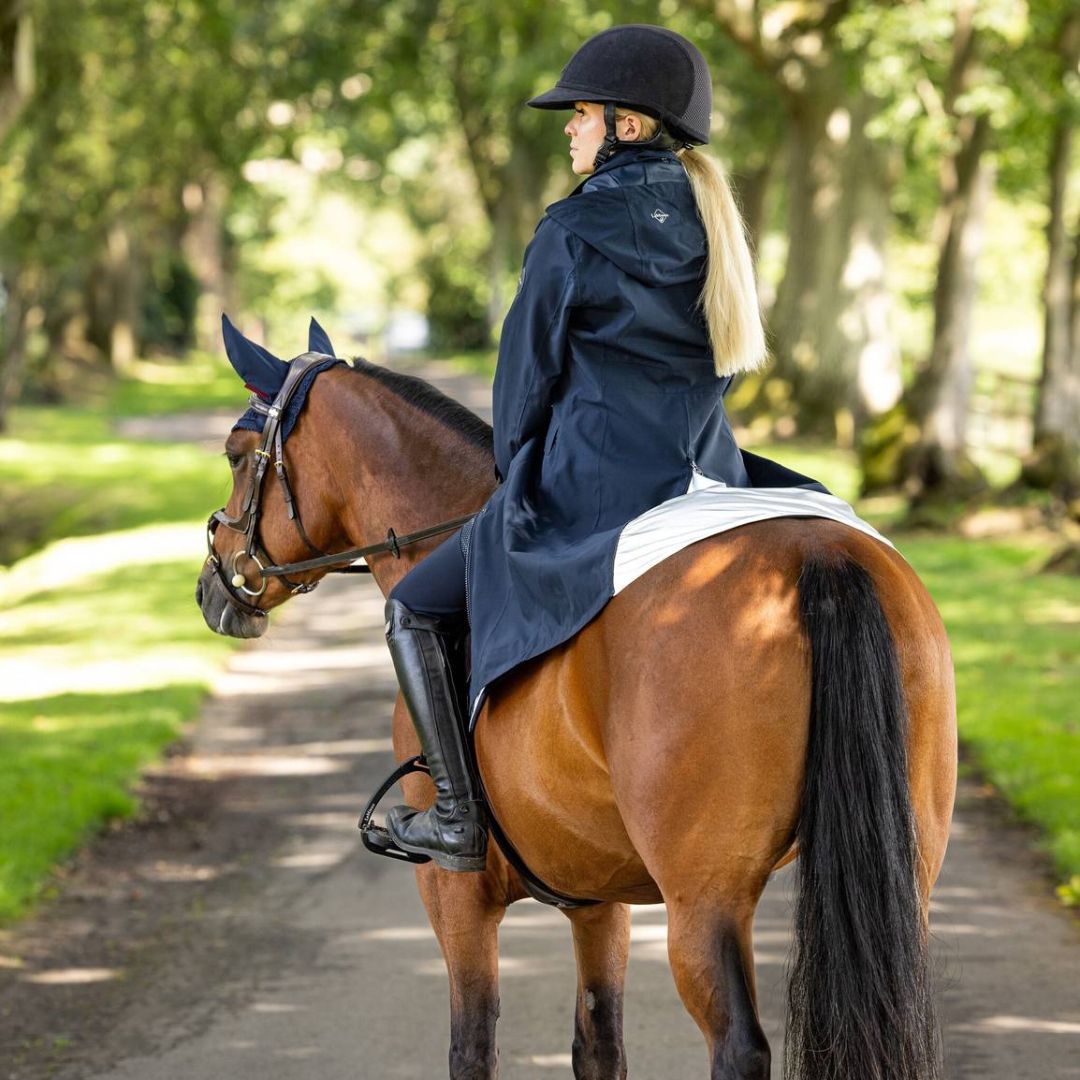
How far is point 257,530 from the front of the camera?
4.81 meters

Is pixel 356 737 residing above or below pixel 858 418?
above

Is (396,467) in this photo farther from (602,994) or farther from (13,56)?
(13,56)

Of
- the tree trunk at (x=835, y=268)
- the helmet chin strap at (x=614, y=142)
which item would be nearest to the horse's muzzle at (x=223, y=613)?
the helmet chin strap at (x=614, y=142)

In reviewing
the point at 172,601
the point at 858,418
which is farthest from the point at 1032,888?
the point at 858,418

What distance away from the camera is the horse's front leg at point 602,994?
4.37 metres

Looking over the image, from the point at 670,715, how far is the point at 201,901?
15.5 ft

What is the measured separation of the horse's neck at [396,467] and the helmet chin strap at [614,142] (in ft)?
3.28

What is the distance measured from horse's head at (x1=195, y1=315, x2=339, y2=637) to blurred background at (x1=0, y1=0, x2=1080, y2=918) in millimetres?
1778

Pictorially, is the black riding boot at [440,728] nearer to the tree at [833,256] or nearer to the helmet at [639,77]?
the helmet at [639,77]

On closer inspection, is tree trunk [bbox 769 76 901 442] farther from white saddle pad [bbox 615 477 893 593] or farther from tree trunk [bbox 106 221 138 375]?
white saddle pad [bbox 615 477 893 593]

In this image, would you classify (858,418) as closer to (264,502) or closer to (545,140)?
(545,140)

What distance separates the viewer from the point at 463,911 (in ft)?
13.7

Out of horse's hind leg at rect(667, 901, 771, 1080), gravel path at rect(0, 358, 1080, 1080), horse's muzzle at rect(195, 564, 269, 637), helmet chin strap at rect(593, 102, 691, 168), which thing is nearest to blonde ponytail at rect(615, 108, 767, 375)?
helmet chin strap at rect(593, 102, 691, 168)

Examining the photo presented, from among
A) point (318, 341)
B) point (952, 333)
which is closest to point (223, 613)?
point (318, 341)
